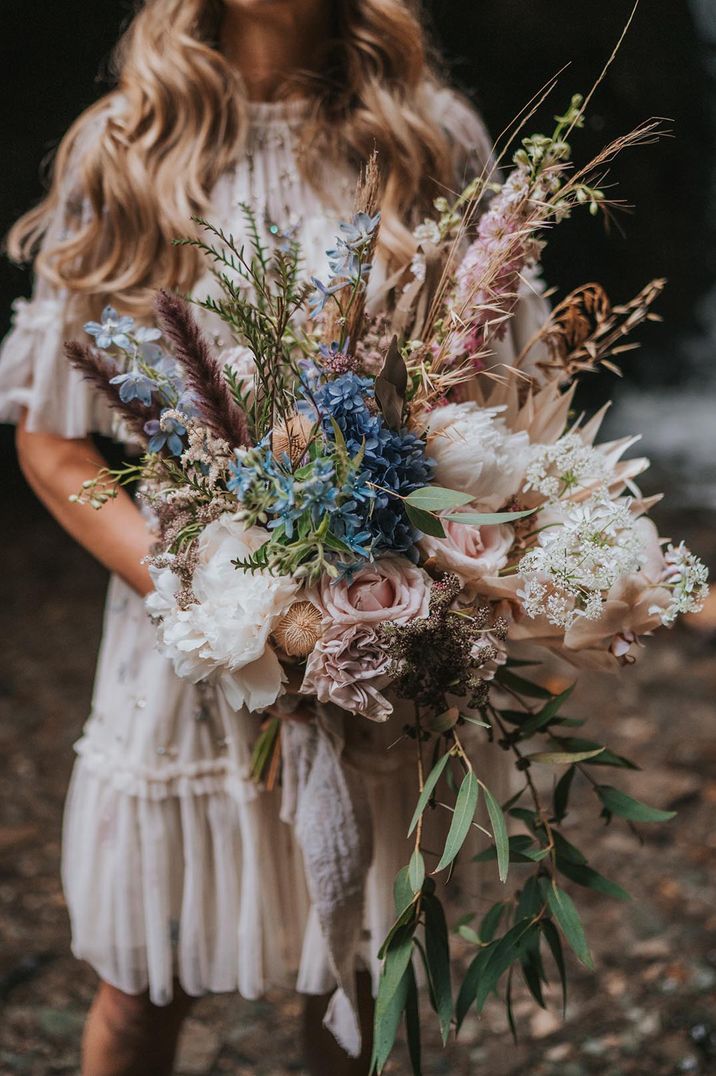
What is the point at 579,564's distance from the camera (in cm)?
77

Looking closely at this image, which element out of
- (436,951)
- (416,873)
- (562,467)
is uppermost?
(562,467)

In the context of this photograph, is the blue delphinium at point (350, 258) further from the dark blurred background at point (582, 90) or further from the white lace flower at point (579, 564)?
the dark blurred background at point (582, 90)

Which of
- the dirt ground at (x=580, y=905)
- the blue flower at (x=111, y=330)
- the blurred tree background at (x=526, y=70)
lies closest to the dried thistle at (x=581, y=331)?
the blue flower at (x=111, y=330)

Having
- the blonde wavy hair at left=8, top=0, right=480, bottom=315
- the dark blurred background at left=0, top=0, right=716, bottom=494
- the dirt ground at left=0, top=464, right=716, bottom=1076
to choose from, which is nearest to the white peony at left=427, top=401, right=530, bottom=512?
the blonde wavy hair at left=8, top=0, right=480, bottom=315

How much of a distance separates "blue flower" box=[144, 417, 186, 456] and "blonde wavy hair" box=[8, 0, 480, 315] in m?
0.28

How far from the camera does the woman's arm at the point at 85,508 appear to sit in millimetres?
1080

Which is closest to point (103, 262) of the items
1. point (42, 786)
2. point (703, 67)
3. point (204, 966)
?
point (204, 966)

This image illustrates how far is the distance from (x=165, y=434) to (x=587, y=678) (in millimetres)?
2358

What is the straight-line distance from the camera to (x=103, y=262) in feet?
3.66

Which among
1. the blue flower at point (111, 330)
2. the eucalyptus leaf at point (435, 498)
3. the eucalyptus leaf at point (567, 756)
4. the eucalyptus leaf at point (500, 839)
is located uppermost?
the blue flower at point (111, 330)

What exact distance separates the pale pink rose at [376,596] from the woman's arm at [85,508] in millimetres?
337

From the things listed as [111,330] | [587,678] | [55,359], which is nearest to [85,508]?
[55,359]

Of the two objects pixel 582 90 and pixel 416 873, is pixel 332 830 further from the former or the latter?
pixel 582 90

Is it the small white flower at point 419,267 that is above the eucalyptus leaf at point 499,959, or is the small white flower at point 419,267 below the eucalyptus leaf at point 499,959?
above
